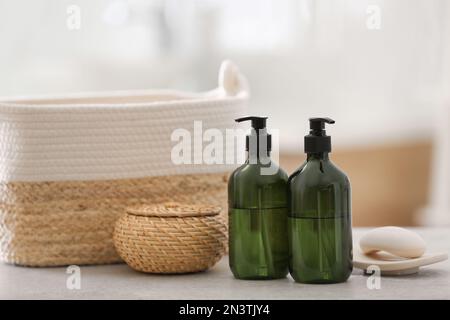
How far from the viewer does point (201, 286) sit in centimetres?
87

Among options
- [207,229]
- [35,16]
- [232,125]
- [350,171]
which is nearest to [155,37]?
[35,16]

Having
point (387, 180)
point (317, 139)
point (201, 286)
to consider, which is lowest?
point (387, 180)

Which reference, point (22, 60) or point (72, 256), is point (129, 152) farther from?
point (22, 60)

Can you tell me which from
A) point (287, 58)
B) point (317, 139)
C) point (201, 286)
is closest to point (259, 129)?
point (317, 139)

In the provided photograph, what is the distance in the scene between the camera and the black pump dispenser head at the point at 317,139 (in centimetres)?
87

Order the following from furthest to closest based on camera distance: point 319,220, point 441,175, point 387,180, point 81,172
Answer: point 387,180, point 441,175, point 81,172, point 319,220

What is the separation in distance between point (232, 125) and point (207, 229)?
0.19 meters

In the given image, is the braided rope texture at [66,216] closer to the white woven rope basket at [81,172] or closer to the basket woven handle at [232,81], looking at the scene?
the white woven rope basket at [81,172]

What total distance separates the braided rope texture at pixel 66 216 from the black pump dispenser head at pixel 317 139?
0.24 m

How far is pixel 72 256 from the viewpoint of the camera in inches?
40.3

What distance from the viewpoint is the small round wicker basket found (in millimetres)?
917

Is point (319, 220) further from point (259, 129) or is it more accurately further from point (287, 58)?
point (287, 58)

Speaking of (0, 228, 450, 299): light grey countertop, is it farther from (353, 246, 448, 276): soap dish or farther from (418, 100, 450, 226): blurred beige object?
(418, 100, 450, 226): blurred beige object

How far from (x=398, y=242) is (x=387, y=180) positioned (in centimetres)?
165
